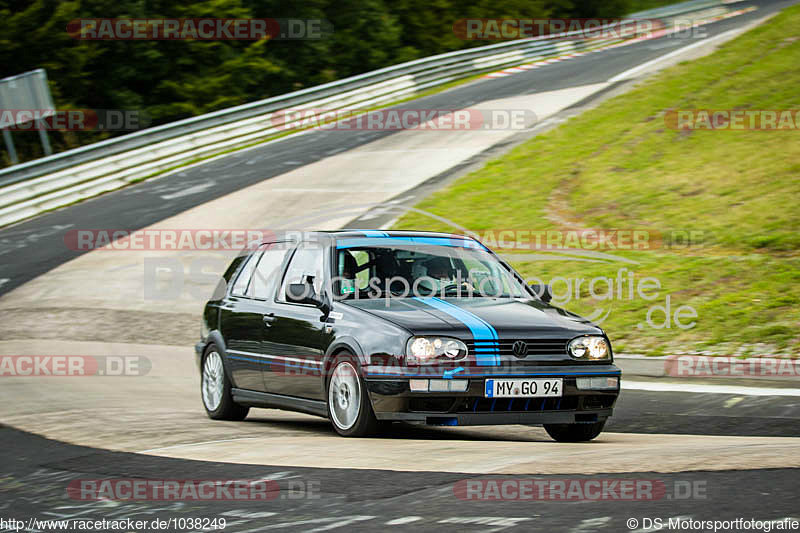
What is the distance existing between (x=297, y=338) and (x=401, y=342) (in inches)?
55.4

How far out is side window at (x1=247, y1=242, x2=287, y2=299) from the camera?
351 inches

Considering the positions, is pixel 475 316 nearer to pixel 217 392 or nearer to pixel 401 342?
pixel 401 342

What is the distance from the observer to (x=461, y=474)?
18.6ft

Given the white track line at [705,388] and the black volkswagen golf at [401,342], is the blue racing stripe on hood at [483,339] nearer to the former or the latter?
the black volkswagen golf at [401,342]

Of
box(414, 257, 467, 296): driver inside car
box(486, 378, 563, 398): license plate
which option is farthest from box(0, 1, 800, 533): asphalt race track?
box(414, 257, 467, 296): driver inside car

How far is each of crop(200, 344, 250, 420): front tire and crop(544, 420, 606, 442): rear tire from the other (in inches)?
114

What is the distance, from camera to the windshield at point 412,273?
8047 mm

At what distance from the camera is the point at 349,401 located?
24.3ft

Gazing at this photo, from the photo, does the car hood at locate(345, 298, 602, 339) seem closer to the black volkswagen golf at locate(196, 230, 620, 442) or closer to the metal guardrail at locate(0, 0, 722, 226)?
the black volkswagen golf at locate(196, 230, 620, 442)

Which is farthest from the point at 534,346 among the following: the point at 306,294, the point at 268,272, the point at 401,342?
the point at 268,272

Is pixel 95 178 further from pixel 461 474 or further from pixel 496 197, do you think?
pixel 461 474

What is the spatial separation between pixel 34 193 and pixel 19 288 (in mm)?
5259

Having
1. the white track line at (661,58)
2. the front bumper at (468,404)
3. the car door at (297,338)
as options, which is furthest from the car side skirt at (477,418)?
the white track line at (661,58)

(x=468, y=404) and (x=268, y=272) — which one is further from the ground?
(x=268, y=272)
